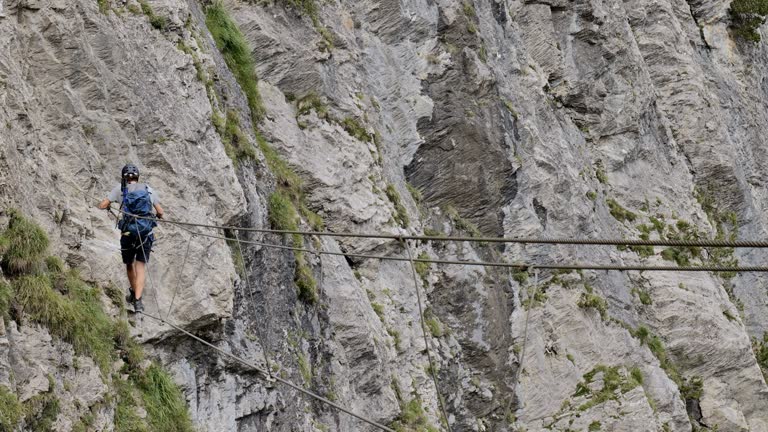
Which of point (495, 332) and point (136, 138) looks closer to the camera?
point (136, 138)

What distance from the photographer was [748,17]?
38625mm

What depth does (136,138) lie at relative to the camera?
14.6 meters

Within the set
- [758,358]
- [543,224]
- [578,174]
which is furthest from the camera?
[758,358]

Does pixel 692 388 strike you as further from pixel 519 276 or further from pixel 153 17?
pixel 153 17

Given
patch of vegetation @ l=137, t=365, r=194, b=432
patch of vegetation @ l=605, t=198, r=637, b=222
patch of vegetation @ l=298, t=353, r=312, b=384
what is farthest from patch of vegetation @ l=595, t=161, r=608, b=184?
patch of vegetation @ l=137, t=365, r=194, b=432

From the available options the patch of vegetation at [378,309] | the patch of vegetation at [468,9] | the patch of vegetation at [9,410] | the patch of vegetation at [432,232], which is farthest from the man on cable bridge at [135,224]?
the patch of vegetation at [468,9]

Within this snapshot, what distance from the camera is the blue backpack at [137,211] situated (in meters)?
12.9

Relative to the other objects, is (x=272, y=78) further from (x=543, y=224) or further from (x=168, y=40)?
(x=543, y=224)

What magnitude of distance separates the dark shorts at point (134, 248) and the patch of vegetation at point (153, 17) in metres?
4.27

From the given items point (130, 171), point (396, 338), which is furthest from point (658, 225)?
point (130, 171)

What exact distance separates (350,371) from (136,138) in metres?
4.87

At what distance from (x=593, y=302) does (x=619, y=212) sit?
6.19 m

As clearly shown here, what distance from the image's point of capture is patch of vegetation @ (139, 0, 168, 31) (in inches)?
626

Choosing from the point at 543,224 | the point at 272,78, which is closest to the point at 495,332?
the point at 543,224
